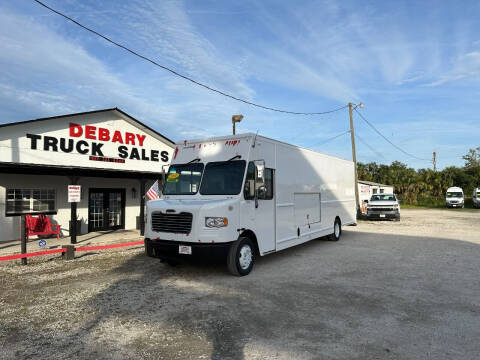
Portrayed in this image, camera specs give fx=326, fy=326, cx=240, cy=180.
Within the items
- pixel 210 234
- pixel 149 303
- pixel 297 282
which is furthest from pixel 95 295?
pixel 297 282

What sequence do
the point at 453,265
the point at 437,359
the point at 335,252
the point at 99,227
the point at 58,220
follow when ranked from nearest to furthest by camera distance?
the point at 437,359 → the point at 453,265 → the point at 335,252 → the point at 58,220 → the point at 99,227

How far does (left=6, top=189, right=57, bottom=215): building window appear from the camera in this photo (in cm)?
1201

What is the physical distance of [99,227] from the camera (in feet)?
48.4

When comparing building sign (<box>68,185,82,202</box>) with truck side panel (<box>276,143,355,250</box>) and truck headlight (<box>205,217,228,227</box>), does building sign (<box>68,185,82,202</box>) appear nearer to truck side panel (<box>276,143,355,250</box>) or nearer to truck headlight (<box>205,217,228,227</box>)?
truck headlight (<box>205,217,228,227</box>)

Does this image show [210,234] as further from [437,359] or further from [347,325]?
[437,359]

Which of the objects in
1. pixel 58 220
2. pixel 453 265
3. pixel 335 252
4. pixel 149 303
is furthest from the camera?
pixel 58 220

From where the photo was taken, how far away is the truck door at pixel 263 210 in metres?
6.93

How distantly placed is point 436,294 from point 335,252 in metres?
4.02

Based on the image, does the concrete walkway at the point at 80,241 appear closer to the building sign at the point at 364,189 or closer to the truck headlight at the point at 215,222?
the truck headlight at the point at 215,222

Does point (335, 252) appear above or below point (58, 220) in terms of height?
below

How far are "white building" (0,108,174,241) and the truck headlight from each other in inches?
284

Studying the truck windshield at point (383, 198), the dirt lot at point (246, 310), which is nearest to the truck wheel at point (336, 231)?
the dirt lot at point (246, 310)

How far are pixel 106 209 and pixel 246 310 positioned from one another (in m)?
11.9

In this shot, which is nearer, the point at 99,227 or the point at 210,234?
the point at 210,234
